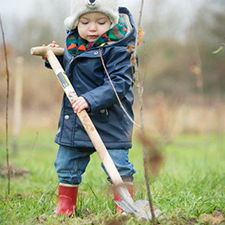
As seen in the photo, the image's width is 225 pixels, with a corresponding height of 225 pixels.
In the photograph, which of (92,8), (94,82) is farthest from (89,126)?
(92,8)

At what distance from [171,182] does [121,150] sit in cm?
110

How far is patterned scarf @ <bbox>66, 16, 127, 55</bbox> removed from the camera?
292 cm

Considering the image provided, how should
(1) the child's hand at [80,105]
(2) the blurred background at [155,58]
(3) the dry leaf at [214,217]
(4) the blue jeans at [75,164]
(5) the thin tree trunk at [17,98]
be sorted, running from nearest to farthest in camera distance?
1. (3) the dry leaf at [214,217]
2. (1) the child's hand at [80,105]
3. (4) the blue jeans at [75,164]
4. (5) the thin tree trunk at [17,98]
5. (2) the blurred background at [155,58]

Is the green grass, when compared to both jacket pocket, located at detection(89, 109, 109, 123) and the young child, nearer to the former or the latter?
the young child

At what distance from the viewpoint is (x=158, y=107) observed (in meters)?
9.64

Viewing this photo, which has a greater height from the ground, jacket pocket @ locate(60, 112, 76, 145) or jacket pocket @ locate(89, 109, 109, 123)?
jacket pocket @ locate(89, 109, 109, 123)

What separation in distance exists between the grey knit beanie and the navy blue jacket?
0.16 meters

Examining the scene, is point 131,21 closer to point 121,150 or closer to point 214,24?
point 121,150

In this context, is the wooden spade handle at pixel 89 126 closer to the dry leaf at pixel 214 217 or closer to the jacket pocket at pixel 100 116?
the jacket pocket at pixel 100 116

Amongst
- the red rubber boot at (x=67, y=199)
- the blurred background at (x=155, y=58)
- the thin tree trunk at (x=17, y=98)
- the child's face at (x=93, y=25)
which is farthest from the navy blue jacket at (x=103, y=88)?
the blurred background at (x=155, y=58)

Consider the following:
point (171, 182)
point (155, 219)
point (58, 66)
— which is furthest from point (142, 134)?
point (171, 182)

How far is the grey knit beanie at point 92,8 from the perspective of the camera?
9.30ft

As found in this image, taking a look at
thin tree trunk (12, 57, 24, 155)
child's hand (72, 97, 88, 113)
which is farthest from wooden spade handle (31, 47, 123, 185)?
thin tree trunk (12, 57, 24, 155)

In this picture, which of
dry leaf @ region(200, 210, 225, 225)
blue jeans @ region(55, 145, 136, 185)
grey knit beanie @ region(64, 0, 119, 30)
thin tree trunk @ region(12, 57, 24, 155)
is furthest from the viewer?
thin tree trunk @ region(12, 57, 24, 155)
